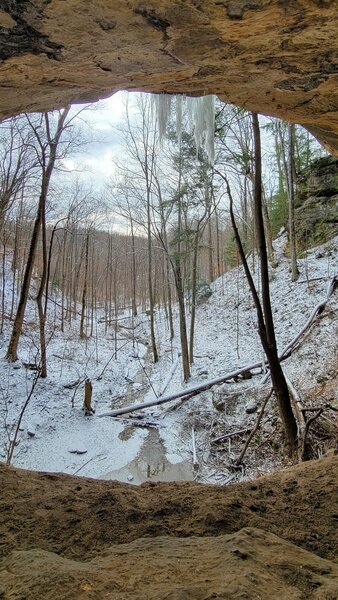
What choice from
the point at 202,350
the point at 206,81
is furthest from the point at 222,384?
the point at 206,81

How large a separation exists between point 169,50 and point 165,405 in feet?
29.3

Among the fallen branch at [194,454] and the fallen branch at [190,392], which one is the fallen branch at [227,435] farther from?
the fallen branch at [190,392]

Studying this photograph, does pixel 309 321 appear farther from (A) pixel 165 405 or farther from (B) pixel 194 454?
(B) pixel 194 454

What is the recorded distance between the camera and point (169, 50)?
2.45 meters

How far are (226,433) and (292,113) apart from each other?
20.9 ft

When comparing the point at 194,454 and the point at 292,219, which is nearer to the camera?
the point at 194,454

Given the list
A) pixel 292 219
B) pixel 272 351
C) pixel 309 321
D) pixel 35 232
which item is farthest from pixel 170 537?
pixel 292 219

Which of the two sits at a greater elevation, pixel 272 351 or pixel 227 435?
pixel 272 351

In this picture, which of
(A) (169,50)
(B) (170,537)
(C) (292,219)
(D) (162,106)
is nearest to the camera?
(B) (170,537)

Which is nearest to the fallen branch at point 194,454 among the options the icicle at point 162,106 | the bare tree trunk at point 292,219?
the icicle at point 162,106

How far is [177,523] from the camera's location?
6.07ft

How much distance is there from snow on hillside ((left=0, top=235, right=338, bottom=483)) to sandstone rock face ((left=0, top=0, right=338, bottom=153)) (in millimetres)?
5539

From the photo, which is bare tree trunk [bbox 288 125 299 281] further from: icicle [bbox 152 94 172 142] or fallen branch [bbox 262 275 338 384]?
icicle [bbox 152 94 172 142]

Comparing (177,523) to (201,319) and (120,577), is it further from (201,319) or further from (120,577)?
(201,319)
